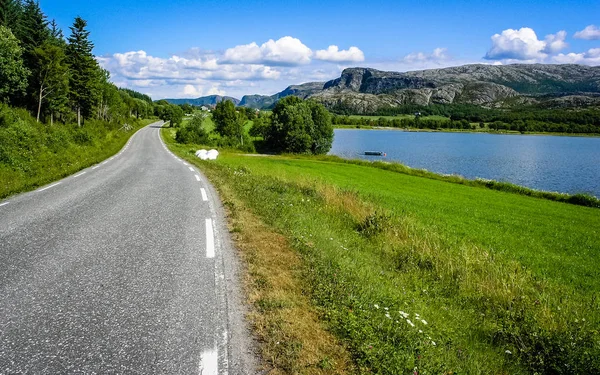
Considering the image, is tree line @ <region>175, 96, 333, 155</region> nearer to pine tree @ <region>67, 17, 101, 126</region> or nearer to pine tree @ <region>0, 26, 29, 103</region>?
pine tree @ <region>67, 17, 101, 126</region>

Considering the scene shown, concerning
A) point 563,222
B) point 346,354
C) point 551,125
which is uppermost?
point 551,125

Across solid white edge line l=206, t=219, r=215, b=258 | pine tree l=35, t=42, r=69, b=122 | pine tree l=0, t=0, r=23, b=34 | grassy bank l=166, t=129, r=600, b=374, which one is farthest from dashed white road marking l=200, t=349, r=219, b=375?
pine tree l=0, t=0, r=23, b=34

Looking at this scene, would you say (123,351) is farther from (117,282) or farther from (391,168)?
(391,168)

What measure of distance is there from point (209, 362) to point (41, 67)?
52.7 meters

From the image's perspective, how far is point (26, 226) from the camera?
8320 mm

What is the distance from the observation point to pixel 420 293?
7.32 metres

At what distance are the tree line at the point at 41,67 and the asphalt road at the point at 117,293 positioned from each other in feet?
126

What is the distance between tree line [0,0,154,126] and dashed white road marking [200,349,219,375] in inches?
1772

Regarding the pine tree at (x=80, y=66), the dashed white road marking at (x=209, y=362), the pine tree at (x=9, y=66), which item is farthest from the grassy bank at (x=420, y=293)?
the pine tree at (x=80, y=66)

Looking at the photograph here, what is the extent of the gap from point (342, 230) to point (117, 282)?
7.39m

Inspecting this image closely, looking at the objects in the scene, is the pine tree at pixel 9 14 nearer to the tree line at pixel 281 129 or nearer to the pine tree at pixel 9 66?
the pine tree at pixel 9 66

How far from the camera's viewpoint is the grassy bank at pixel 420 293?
450cm

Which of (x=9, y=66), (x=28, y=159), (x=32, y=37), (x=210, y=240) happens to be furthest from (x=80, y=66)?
(x=210, y=240)

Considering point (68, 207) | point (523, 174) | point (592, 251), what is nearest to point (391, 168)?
point (523, 174)
